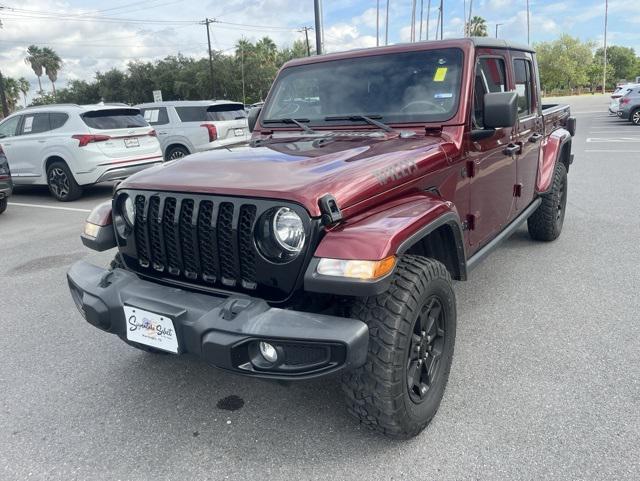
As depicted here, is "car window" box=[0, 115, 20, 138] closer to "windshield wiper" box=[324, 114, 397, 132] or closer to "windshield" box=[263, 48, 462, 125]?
"windshield" box=[263, 48, 462, 125]

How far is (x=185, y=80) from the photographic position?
2122 inches

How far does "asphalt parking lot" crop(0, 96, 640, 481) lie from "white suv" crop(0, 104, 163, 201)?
5.21 metres

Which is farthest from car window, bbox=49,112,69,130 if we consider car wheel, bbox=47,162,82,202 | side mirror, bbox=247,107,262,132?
side mirror, bbox=247,107,262,132

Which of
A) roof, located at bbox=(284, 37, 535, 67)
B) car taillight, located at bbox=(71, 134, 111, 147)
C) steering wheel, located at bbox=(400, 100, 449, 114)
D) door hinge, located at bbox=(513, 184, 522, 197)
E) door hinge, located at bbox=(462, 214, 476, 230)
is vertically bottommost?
door hinge, located at bbox=(462, 214, 476, 230)

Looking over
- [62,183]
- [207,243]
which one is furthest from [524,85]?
[62,183]

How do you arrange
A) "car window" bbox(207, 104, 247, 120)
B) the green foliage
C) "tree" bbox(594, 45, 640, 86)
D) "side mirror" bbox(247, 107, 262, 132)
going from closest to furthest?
"side mirror" bbox(247, 107, 262, 132)
"car window" bbox(207, 104, 247, 120)
the green foliage
"tree" bbox(594, 45, 640, 86)

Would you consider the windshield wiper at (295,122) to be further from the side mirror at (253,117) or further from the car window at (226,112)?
the car window at (226,112)

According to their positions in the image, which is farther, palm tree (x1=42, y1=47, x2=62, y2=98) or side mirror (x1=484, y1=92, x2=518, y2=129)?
palm tree (x1=42, y1=47, x2=62, y2=98)

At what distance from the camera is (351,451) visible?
2477 mm

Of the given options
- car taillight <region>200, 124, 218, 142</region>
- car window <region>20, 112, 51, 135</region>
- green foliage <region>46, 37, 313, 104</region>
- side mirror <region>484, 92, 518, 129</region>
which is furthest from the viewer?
green foliage <region>46, 37, 313, 104</region>

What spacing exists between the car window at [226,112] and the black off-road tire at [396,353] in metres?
9.98

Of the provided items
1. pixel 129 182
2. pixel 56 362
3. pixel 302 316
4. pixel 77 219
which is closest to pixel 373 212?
pixel 302 316

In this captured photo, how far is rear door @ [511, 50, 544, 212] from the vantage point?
14.0 ft

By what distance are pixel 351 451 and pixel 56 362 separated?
2103mm
